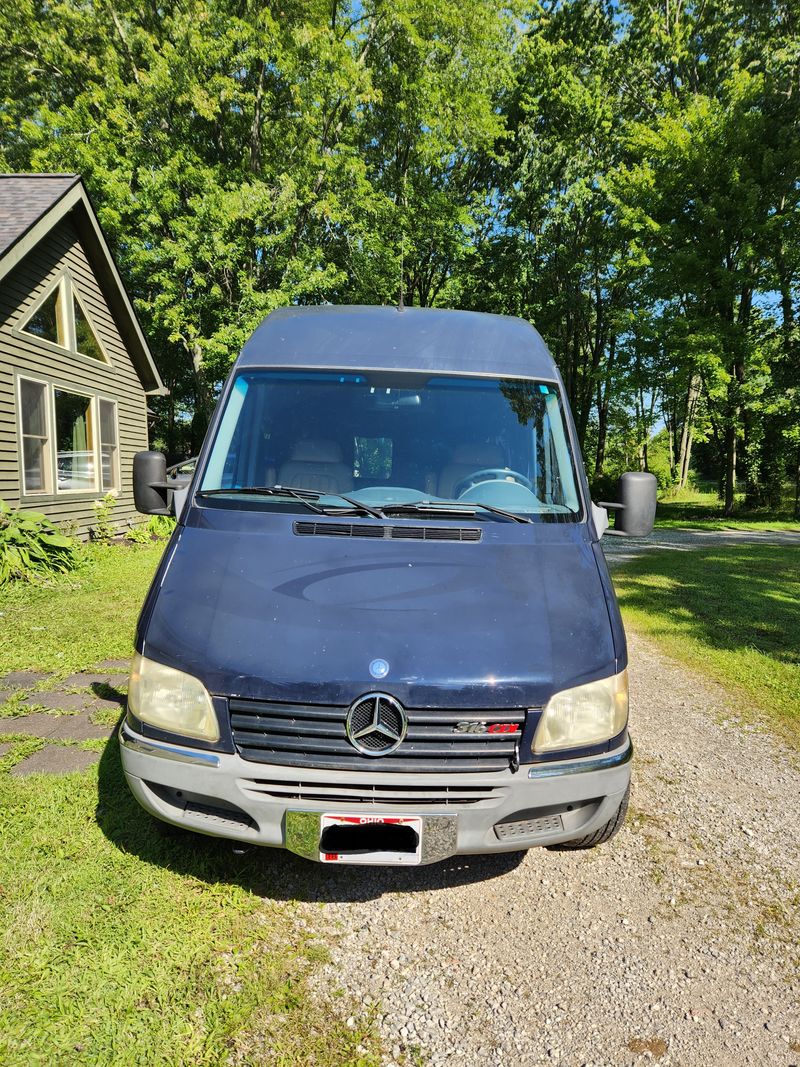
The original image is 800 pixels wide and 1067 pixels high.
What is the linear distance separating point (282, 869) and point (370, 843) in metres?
0.78

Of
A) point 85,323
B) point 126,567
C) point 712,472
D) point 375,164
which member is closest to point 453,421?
point 126,567

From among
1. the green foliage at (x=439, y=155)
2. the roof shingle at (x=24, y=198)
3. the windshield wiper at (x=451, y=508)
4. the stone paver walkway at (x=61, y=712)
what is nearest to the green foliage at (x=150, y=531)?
the roof shingle at (x=24, y=198)

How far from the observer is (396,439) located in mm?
3270

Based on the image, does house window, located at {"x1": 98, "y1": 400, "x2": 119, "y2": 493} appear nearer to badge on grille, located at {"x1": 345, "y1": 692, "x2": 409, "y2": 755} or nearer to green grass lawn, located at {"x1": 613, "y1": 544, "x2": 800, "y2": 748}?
green grass lawn, located at {"x1": 613, "y1": 544, "x2": 800, "y2": 748}

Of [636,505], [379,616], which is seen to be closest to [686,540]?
[636,505]

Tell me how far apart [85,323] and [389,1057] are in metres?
13.4

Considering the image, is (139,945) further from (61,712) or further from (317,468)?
(61,712)

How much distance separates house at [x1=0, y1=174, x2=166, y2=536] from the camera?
9820mm

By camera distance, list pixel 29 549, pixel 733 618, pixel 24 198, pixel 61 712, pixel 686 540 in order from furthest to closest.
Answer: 1. pixel 686 540
2. pixel 24 198
3. pixel 29 549
4. pixel 733 618
5. pixel 61 712

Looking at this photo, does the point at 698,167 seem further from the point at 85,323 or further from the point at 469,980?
the point at 469,980

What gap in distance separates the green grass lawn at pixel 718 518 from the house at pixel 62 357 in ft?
48.3

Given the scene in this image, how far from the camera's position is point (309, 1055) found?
6.08 feet

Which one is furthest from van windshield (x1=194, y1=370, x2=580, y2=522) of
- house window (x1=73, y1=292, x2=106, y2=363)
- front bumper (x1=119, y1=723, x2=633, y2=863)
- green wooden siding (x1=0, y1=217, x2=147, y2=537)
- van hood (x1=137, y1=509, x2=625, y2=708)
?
house window (x1=73, y1=292, x2=106, y2=363)

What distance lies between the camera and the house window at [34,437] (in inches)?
405
